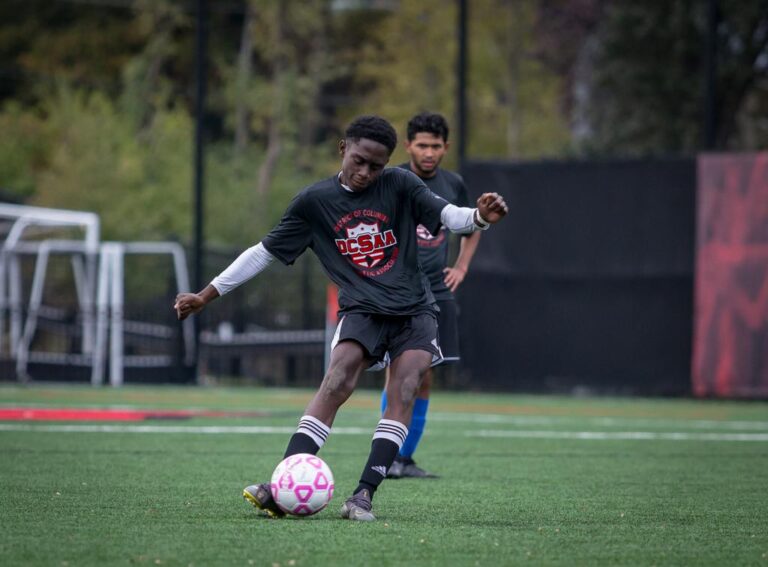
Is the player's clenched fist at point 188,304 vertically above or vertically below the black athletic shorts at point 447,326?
above

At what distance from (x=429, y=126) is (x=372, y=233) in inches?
93.2

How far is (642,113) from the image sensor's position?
30.1 meters

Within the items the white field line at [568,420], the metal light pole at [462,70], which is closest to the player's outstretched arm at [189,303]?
the white field line at [568,420]

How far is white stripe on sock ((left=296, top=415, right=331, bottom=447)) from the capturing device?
668cm

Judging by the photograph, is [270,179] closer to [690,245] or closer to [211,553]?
[690,245]

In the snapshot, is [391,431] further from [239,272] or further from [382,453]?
[239,272]

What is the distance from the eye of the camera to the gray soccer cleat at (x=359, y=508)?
6414mm

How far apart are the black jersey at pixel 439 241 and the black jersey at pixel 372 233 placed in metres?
2.06

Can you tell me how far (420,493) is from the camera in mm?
7766

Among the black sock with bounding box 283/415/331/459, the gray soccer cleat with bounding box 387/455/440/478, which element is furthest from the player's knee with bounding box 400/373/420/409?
the gray soccer cleat with bounding box 387/455/440/478

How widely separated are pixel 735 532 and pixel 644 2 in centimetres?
2501

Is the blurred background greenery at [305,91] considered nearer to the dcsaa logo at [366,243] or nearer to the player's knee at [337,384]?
the dcsaa logo at [366,243]

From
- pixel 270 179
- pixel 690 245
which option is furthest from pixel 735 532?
pixel 270 179

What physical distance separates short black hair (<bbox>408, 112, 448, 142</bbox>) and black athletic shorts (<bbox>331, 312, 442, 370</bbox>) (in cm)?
236
